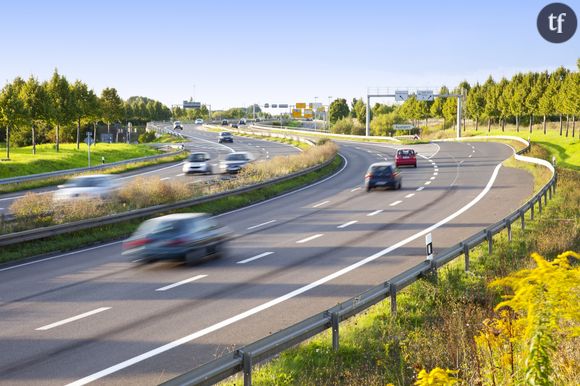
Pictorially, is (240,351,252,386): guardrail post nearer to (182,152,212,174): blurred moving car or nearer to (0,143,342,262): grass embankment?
(0,143,342,262): grass embankment

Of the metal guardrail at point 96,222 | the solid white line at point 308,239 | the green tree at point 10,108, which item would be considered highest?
the green tree at point 10,108

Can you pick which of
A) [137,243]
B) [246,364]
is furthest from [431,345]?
[137,243]

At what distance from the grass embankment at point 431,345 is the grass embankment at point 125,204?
1139 centimetres

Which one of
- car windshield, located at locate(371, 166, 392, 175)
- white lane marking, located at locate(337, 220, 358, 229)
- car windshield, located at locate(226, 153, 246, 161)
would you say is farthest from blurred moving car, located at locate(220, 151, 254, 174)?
white lane marking, located at locate(337, 220, 358, 229)

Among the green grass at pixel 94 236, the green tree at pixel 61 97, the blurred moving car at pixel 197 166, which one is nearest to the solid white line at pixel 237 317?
the green grass at pixel 94 236

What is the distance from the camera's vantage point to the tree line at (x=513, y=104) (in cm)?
8219

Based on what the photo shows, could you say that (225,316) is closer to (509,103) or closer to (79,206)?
(79,206)

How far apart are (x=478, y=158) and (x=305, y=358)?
1776 inches

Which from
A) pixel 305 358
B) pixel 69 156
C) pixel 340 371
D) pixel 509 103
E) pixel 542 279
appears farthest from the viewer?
pixel 509 103

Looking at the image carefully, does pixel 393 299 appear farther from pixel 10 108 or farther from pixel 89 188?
pixel 10 108

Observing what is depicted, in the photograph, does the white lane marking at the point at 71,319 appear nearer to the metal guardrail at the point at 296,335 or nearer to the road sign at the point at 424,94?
the metal guardrail at the point at 296,335

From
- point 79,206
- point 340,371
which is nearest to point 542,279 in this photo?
point 340,371

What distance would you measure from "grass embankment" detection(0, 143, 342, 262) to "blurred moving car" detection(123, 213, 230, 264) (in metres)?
3.93

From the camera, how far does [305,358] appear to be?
883 cm
